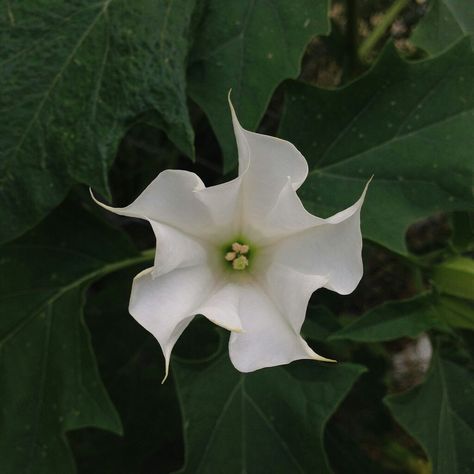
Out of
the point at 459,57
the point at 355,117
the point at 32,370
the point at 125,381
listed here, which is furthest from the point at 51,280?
the point at 459,57

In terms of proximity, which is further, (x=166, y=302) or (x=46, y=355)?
(x=46, y=355)

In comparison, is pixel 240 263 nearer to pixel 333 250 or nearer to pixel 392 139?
pixel 333 250

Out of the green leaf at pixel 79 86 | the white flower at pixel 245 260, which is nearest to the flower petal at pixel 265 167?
the white flower at pixel 245 260

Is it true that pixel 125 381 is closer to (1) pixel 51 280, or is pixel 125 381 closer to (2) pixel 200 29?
(1) pixel 51 280

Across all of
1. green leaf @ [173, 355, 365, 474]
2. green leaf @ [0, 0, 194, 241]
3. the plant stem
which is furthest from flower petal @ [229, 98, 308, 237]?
the plant stem

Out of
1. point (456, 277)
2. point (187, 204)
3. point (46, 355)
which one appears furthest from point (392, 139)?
point (46, 355)

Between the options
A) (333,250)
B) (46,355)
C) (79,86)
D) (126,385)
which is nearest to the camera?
(333,250)
